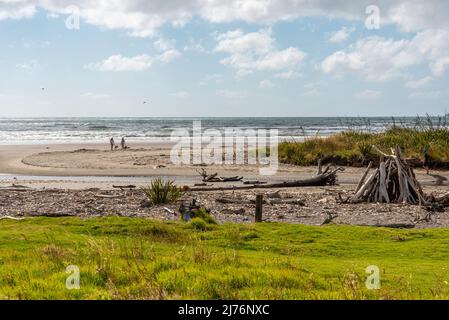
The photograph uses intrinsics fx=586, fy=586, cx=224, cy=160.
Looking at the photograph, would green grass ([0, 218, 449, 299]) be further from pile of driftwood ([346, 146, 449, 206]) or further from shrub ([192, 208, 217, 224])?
pile of driftwood ([346, 146, 449, 206])

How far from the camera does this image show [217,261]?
7688 millimetres

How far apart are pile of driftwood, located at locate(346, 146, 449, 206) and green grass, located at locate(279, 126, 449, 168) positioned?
1075 cm

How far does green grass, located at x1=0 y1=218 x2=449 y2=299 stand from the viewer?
20.7 feet

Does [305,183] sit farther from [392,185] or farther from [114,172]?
[114,172]

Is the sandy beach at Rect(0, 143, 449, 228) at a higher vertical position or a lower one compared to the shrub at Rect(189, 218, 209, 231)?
lower

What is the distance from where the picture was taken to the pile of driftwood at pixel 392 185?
18891mm

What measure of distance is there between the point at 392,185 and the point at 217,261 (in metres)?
13.1

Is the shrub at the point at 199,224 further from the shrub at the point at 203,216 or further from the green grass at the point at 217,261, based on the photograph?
the shrub at the point at 203,216

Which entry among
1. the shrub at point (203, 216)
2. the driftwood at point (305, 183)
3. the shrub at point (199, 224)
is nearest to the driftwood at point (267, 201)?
the driftwood at point (305, 183)

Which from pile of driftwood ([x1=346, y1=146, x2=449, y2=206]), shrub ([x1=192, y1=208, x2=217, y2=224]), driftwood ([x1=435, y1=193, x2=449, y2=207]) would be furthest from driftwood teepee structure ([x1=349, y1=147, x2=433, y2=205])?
shrub ([x1=192, y1=208, x2=217, y2=224])

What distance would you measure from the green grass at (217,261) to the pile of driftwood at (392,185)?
6469 mm

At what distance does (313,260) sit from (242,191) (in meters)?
13.0

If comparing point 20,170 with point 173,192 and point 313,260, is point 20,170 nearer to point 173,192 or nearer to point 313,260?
point 173,192

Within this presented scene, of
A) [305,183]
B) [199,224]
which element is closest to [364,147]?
[305,183]
